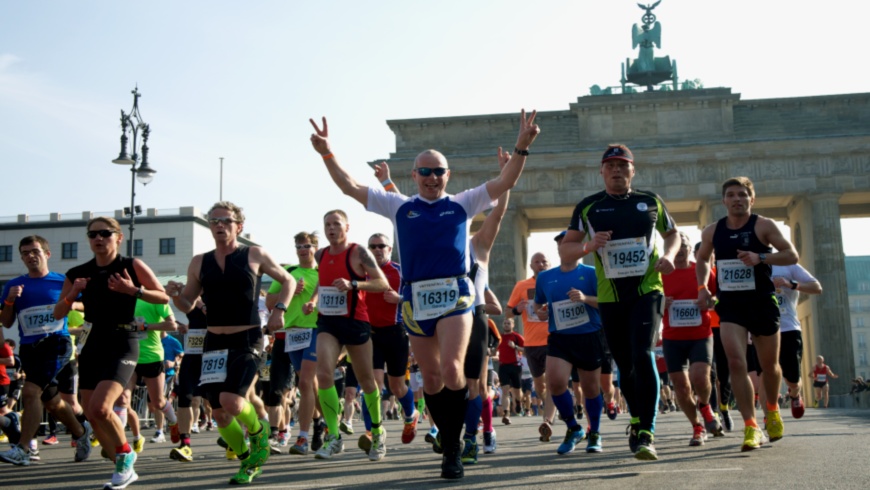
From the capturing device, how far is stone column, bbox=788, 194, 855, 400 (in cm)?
4834

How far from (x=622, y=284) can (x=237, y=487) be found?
3238mm

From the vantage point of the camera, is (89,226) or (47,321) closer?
(89,226)

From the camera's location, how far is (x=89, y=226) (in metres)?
8.85

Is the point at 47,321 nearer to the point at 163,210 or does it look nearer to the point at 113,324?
the point at 113,324

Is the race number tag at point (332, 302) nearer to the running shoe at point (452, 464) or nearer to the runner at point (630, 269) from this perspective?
the runner at point (630, 269)

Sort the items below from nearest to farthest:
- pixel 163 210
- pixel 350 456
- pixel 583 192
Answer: pixel 350 456, pixel 583 192, pixel 163 210

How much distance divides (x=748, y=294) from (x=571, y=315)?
222cm

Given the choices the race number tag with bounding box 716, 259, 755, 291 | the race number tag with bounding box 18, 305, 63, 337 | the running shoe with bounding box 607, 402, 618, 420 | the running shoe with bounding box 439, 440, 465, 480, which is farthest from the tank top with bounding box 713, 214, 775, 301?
the running shoe with bounding box 607, 402, 618, 420

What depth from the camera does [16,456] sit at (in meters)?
11.4

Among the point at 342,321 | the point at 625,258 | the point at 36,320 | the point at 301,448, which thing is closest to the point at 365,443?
the point at 301,448

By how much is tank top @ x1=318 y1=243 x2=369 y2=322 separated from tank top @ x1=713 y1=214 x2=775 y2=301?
335 cm

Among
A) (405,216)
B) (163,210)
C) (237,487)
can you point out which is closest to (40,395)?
(237,487)

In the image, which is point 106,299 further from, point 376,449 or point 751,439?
point 751,439

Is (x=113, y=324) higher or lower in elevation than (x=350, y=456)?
higher
